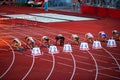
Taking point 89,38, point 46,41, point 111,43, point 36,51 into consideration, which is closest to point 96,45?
point 111,43

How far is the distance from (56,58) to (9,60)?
1481 mm

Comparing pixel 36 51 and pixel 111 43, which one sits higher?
pixel 36 51

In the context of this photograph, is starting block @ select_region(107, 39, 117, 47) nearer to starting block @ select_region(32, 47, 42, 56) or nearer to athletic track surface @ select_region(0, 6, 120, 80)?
athletic track surface @ select_region(0, 6, 120, 80)

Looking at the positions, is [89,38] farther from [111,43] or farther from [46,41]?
[46,41]

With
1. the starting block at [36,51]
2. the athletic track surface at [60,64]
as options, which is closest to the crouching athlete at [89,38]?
the athletic track surface at [60,64]

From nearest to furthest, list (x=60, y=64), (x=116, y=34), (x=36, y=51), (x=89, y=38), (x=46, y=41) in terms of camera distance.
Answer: (x=60, y=64) < (x=36, y=51) < (x=46, y=41) < (x=89, y=38) < (x=116, y=34)

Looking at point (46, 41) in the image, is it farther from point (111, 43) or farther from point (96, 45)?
point (111, 43)

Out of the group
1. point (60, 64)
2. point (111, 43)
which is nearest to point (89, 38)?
point (111, 43)

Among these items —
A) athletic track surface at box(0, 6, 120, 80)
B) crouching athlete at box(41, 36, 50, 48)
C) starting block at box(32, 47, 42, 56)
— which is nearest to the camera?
athletic track surface at box(0, 6, 120, 80)

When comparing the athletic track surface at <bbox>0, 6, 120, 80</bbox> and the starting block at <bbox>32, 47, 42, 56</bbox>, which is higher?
the starting block at <bbox>32, 47, 42, 56</bbox>

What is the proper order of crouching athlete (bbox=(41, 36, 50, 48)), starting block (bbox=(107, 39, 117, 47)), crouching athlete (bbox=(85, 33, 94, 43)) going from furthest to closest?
1. crouching athlete (bbox=(85, 33, 94, 43))
2. starting block (bbox=(107, 39, 117, 47))
3. crouching athlete (bbox=(41, 36, 50, 48))

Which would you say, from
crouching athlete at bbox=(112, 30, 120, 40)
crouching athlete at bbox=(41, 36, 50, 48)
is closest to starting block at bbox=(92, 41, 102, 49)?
crouching athlete at bbox=(41, 36, 50, 48)

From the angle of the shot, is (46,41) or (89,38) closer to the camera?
(46,41)

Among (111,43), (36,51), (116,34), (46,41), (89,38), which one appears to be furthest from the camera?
(116,34)
